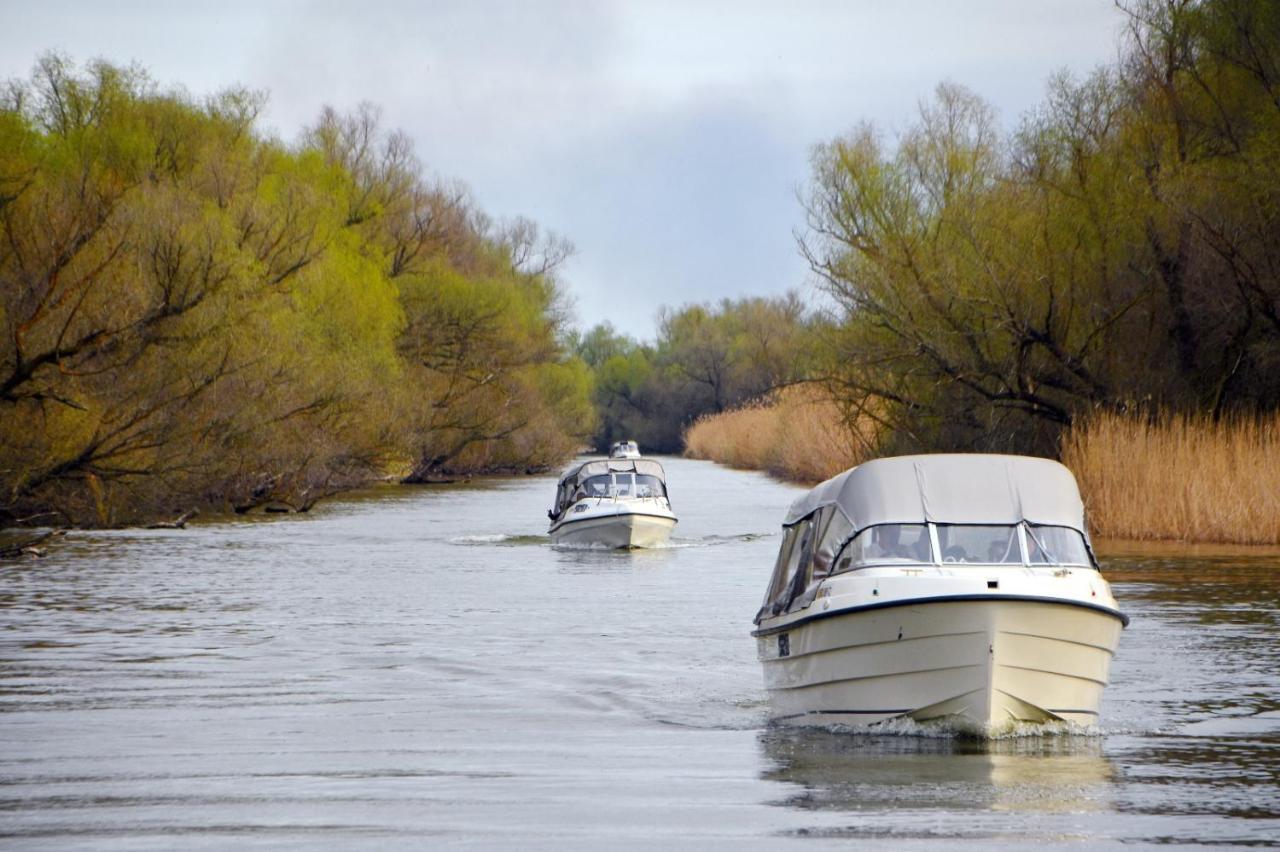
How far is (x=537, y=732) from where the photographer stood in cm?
1393

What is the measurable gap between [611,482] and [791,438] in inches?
1170

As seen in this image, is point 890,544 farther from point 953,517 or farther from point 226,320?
point 226,320

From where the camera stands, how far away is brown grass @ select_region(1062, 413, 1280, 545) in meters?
30.7

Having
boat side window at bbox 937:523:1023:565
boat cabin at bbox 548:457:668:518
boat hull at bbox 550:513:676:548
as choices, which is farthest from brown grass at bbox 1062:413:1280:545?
boat side window at bbox 937:523:1023:565

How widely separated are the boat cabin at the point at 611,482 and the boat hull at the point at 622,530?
3.04 ft

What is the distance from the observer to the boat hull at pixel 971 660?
12492 mm

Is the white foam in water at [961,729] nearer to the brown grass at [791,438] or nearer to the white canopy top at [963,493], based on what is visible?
the white canopy top at [963,493]

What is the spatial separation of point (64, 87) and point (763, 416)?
1577 inches

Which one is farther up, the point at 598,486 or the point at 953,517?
the point at 598,486

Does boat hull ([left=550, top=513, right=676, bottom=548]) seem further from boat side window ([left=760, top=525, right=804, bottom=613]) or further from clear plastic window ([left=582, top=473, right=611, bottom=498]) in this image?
boat side window ([left=760, top=525, right=804, bottom=613])

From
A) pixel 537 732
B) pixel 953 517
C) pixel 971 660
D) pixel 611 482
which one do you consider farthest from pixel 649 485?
pixel 971 660

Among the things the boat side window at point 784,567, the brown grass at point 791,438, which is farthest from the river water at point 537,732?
the brown grass at point 791,438

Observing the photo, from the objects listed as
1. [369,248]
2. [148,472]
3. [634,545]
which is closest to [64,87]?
[369,248]

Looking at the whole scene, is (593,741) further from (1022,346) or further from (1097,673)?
(1022,346)
